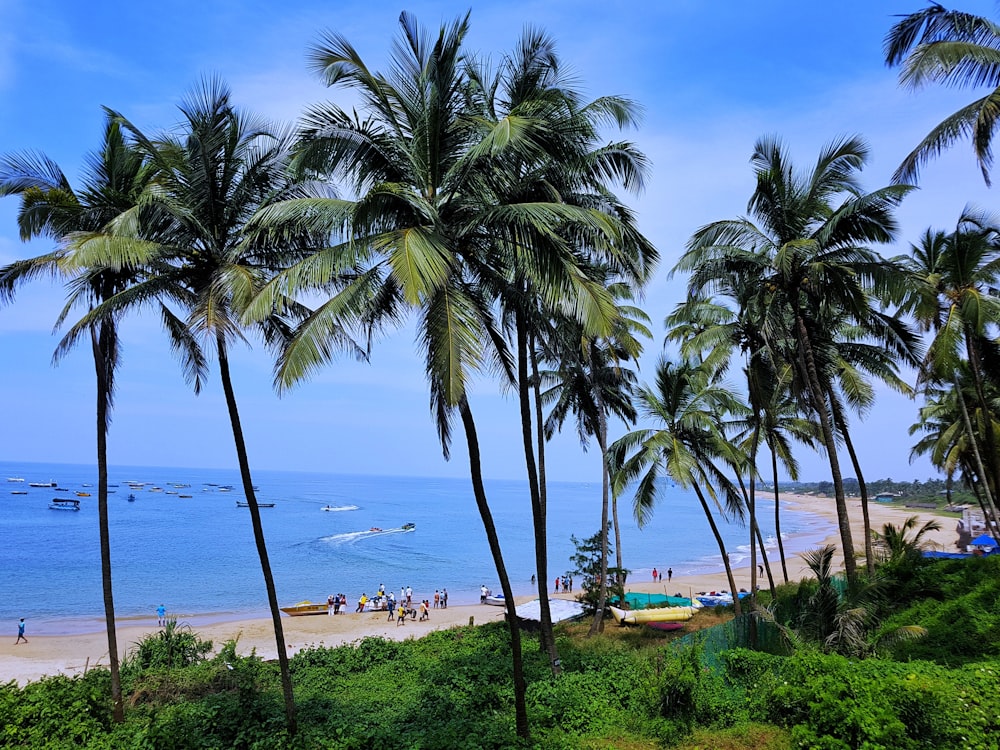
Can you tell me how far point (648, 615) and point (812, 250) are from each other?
13.1 metres

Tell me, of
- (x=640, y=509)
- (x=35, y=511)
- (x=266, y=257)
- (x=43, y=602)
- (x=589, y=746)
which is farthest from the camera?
(x=35, y=511)

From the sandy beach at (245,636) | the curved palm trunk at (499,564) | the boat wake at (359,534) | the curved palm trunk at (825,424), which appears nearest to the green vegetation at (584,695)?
the curved palm trunk at (499,564)

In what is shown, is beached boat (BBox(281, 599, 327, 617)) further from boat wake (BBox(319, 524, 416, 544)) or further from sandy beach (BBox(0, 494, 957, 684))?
boat wake (BBox(319, 524, 416, 544))

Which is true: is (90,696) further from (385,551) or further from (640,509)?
(385,551)

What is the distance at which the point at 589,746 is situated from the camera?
7.22 metres

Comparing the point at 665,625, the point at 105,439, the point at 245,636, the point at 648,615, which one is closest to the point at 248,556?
the point at 245,636

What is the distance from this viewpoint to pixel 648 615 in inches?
782

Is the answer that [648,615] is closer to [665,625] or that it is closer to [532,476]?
[665,625]

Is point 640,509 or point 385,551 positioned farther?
point 385,551

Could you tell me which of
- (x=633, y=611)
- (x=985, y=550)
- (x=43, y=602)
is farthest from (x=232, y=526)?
(x=985, y=550)

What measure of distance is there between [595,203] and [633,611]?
14.7m

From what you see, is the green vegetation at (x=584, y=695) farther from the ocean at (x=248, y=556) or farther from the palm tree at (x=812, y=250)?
the ocean at (x=248, y=556)

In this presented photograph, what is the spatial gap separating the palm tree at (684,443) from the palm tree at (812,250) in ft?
13.4

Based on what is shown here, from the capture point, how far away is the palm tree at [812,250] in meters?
11.8
